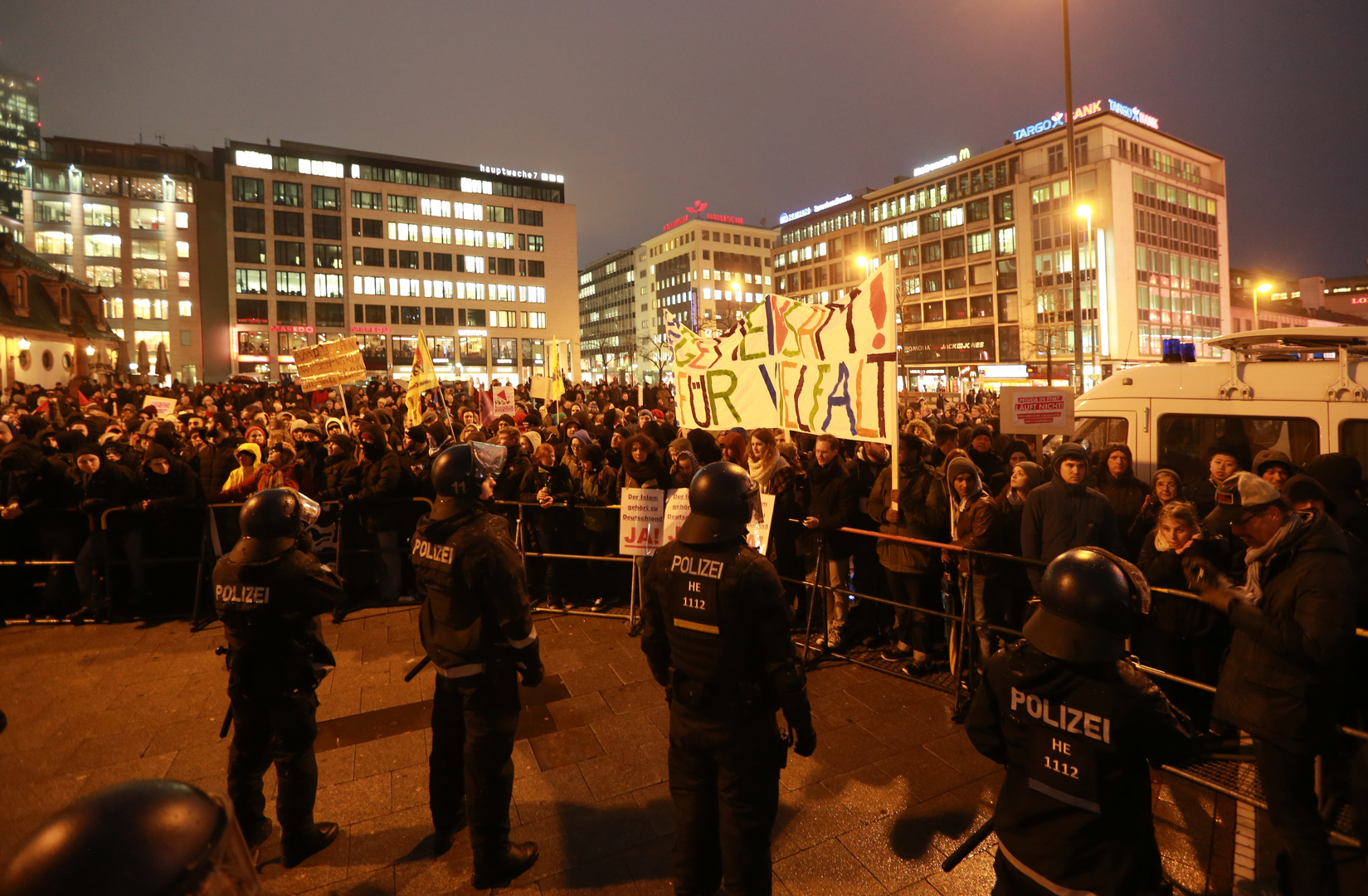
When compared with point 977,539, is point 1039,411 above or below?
above

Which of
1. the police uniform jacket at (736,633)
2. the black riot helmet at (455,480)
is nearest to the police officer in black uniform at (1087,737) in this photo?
the police uniform jacket at (736,633)

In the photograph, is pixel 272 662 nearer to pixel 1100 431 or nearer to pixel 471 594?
pixel 471 594

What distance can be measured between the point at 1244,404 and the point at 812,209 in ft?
303

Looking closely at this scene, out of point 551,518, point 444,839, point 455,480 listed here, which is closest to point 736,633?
point 455,480

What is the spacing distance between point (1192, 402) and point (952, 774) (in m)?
5.74

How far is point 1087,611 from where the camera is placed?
7.39 feet

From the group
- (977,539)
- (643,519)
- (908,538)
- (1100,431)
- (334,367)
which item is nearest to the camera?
(977,539)

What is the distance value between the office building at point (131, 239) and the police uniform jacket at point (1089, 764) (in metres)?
83.0

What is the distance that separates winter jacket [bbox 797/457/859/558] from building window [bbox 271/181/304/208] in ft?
267

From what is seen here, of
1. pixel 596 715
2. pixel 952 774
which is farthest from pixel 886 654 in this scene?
pixel 596 715

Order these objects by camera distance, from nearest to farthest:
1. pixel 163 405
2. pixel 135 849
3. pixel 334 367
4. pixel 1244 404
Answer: pixel 135 849 → pixel 1244 404 → pixel 334 367 → pixel 163 405

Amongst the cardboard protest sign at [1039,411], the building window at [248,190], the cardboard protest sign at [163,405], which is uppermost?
the building window at [248,190]

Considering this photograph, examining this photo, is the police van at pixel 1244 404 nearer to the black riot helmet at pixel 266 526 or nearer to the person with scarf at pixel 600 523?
the person with scarf at pixel 600 523

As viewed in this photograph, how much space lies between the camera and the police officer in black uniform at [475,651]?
372 centimetres
